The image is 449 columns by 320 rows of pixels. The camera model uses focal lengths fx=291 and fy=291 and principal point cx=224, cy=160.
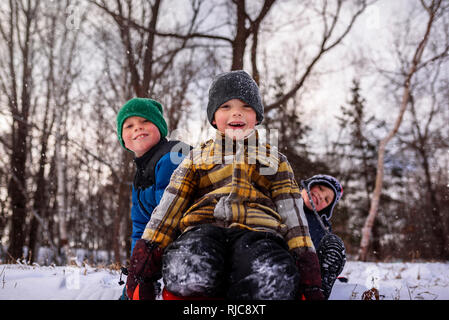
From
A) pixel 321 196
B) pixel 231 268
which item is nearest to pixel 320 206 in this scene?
pixel 321 196

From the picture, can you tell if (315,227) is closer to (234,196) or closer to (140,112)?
(234,196)

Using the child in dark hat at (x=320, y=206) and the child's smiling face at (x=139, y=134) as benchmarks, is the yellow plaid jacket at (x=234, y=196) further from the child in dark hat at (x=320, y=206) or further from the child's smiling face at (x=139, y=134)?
the child in dark hat at (x=320, y=206)

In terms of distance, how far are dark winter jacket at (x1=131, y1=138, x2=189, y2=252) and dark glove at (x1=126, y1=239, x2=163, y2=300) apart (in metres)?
0.58

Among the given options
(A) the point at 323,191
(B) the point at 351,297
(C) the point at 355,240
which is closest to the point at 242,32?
(A) the point at 323,191

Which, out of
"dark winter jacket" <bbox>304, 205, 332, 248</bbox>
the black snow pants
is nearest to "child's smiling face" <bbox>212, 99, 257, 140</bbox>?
the black snow pants

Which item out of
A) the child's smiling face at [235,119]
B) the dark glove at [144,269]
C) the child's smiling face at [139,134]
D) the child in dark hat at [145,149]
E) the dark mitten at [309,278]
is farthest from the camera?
the child's smiling face at [139,134]

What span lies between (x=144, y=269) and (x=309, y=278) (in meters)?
0.75

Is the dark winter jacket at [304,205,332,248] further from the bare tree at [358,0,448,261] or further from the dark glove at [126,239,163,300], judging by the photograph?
the bare tree at [358,0,448,261]

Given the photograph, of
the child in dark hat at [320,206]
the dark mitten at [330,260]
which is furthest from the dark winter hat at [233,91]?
the dark mitten at [330,260]

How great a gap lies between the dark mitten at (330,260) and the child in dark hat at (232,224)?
0.69m

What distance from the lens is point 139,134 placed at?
2.24m

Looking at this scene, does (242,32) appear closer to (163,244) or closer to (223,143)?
(223,143)

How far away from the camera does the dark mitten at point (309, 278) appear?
125 cm
